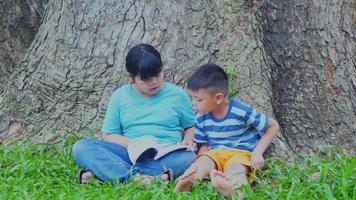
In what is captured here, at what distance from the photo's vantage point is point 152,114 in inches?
245

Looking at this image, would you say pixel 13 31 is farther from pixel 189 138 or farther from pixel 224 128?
pixel 224 128

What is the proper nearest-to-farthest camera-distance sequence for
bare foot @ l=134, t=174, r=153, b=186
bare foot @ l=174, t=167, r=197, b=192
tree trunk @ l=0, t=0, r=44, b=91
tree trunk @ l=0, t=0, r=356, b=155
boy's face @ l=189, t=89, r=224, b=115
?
bare foot @ l=174, t=167, r=197, b=192 < bare foot @ l=134, t=174, r=153, b=186 < boy's face @ l=189, t=89, r=224, b=115 < tree trunk @ l=0, t=0, r=356, b=155 < tree trunk @ l=0, t=0, r=44, b=91

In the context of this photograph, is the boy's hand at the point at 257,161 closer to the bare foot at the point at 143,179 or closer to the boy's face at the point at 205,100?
the boy's face at the point at 205,100

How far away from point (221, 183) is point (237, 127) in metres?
0.71

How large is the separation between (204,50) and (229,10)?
15.7 inches

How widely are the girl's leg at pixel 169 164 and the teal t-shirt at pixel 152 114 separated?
0.81 ft

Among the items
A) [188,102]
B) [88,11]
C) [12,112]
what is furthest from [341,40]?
[12,112]

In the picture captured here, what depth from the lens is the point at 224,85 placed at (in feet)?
19.4

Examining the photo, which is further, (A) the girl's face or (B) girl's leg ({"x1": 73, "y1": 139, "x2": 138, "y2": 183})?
(A) the girl's face

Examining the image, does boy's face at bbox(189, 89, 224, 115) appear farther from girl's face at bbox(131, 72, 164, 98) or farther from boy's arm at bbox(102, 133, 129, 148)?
boy's arm at bbox(102, 133, 129, 148)

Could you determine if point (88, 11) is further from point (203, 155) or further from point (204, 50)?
point (203, 155)

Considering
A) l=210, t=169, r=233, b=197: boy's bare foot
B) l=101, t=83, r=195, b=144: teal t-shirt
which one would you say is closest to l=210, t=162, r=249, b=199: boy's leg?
l=210, t=169, r=233, b=197: boy's bare foot

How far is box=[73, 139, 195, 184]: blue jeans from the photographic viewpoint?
5.86 meters

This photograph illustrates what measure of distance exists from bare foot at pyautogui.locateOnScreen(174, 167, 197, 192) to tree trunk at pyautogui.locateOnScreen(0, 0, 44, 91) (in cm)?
335
